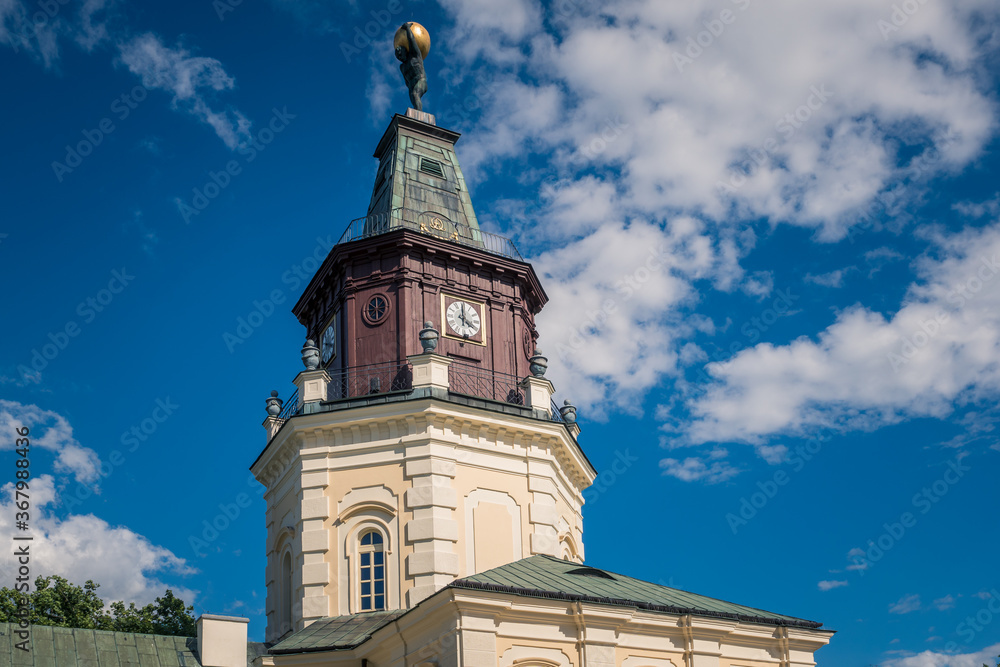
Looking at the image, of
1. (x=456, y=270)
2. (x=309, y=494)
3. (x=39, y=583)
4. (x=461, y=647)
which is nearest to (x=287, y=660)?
(x=309, y=494)

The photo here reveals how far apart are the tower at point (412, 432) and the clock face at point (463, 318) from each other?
42mm

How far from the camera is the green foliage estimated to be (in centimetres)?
3488

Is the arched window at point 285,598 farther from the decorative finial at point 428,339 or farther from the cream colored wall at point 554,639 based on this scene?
the decorative finial at point 428,339

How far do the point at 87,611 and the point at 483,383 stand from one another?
61.6ft

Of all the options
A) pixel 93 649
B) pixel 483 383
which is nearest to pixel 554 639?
pixel 483 383

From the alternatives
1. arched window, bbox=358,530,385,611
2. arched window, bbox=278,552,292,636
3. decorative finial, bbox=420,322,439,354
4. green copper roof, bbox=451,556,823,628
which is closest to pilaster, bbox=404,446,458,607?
arched window, bbox=358,530,385,611

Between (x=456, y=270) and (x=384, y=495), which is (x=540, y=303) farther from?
(x=384, y=495)

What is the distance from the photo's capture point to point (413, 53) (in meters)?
36.5

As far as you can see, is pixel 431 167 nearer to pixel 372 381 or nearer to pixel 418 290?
pixel 418 290

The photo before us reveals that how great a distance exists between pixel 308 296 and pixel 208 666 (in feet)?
41.8

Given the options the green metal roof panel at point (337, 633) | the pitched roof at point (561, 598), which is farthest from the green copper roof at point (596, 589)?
the green metal roof panel at point (337, 633)

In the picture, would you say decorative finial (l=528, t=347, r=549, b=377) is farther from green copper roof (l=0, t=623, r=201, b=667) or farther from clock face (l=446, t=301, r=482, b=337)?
green copper roof (l=0, t=623, r=201, b=667)

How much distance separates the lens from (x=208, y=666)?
22.9m

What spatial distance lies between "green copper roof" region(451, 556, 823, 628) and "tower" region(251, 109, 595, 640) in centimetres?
200
